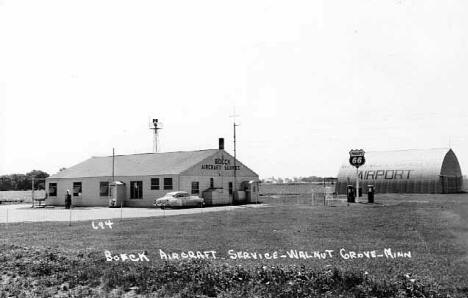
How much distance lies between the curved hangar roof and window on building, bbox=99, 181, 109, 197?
93.6 feet

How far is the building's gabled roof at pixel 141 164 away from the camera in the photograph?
4185cm

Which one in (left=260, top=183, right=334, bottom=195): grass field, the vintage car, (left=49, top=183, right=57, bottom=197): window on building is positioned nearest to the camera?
the vintage car

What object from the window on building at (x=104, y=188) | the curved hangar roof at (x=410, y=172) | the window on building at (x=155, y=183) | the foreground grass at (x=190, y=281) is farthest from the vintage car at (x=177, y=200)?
the curved hangar roof at (x=410, y=172)

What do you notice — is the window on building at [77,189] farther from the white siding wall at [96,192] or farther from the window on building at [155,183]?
the window on building at [155,183]

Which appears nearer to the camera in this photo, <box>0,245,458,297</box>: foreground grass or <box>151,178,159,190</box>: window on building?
<box>0,245,458,297</box>: foreground grass

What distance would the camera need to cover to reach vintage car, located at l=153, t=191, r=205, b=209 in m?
36.6

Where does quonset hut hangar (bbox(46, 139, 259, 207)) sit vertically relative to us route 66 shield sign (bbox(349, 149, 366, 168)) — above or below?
below

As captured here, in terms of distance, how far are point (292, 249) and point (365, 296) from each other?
4.15m

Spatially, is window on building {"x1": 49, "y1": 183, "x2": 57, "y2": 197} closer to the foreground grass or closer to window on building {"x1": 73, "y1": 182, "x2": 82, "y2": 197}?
window on building {"x1": 73, "y1": 182, "x2": 82, "y2": 197}

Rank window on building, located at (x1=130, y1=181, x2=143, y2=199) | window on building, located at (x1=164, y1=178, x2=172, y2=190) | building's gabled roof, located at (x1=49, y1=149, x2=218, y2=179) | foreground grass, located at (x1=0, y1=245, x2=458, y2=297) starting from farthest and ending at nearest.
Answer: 1. building's gabled roof, located at (x1=49, y1=149, x2=218, y2=179)
2. window on building, located at (x1=130, y1=181, x2=143, y2=199)
3. window on building, located at (x1=164, y1=178, x2=172, y2=190)
4. foreground grass, located at (x1=0, y1=245, x2=458, y2=297)

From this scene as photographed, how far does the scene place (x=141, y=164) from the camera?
45.7m

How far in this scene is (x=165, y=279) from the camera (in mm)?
9828

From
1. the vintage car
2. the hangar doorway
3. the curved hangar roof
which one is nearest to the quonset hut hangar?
the vintage car

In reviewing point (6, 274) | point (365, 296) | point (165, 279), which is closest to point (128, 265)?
point (165, 279)
